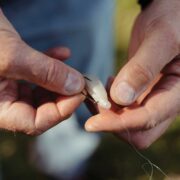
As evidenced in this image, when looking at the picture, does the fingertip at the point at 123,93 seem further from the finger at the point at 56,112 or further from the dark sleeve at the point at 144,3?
the dark sleeve at the point at 144,3

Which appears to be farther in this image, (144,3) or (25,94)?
(144,3)

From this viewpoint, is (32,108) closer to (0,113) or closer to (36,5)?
(0,113)

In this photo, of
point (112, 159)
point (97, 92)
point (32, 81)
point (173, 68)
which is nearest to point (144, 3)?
point (173, 68)

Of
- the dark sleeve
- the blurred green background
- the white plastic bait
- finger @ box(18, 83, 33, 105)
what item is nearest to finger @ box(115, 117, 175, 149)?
the white plastic bait

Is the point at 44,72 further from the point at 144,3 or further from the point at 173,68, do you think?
the point at 144,3

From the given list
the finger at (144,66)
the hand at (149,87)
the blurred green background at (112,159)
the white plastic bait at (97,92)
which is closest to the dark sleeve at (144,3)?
the hand at (149,87)
